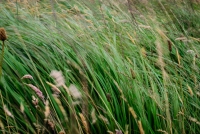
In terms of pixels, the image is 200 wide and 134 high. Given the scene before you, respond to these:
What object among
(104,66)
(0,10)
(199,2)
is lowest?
(199,2)

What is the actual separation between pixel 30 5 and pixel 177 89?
160 centimetres

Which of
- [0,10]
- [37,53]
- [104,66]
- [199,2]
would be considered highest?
[0,10]

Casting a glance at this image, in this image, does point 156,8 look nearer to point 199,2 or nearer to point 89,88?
point 199,2

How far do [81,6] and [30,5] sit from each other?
607 millimetres

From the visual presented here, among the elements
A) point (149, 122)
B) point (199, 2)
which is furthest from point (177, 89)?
point (199, 2)

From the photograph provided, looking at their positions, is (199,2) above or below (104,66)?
below

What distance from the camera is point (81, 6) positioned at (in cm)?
313

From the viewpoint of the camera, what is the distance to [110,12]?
3.08 m

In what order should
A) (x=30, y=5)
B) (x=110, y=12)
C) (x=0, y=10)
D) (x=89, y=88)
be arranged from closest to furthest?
(x=89, y=88)
(x=0, y=10)
(x=30, y=5)
(x=110, y=12)

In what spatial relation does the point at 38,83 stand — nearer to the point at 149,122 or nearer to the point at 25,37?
the point at 25,37

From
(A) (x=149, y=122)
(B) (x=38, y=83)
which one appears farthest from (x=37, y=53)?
(A) (x=149, y=122)

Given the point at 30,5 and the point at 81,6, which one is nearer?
the point at 30,5

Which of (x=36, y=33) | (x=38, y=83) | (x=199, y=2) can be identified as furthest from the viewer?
(x=199, y=2)

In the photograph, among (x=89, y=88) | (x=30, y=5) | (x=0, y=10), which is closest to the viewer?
(x=89, y=88)
